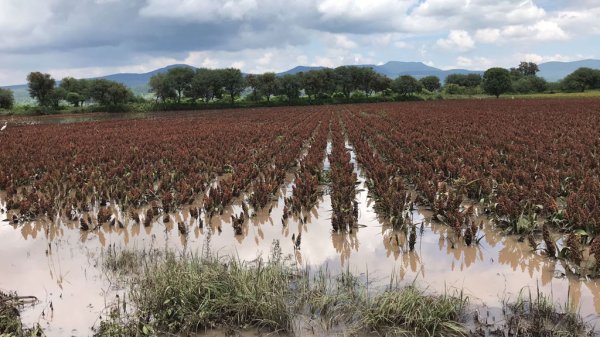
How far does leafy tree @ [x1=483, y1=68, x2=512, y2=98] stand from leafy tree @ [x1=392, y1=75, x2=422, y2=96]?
13.8 meters

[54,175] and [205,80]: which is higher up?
[205,80]

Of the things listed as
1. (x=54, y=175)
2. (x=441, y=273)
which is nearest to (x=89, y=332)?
(x=441, y=273)

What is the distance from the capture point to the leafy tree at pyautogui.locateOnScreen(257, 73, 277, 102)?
81875 millimetres

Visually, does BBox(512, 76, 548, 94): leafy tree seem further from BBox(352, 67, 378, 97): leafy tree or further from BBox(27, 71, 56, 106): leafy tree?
BBox(27, 71, 56, 106): leafy tree

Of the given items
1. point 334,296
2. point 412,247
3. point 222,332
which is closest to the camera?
point 222,332

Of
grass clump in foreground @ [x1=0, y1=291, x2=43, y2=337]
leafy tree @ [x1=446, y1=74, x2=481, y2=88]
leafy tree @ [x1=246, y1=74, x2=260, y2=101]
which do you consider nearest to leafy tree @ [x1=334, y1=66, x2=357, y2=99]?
leafy tree @ [x1=246, y1=74, x2=260, y2=101]

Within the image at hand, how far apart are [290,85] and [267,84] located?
4781 mm

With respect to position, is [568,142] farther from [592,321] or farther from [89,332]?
[89,332]

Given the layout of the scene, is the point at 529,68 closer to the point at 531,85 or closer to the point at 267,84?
the point at 531,85

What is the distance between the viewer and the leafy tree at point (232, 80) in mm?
81438

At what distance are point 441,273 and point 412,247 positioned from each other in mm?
835

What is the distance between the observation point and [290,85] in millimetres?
83438

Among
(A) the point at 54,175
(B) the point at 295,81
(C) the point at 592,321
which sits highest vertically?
(B) the point at 295,81

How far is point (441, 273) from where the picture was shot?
5.44 metres
